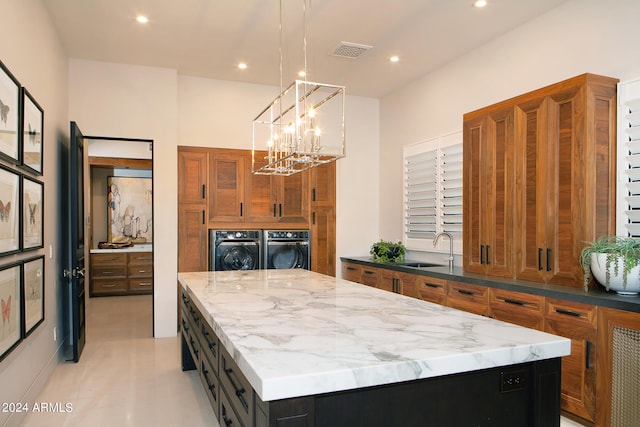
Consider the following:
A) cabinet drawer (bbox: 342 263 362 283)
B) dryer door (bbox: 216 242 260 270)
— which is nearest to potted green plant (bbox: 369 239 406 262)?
cabinet drawer (bbox: 342 263 362 283)

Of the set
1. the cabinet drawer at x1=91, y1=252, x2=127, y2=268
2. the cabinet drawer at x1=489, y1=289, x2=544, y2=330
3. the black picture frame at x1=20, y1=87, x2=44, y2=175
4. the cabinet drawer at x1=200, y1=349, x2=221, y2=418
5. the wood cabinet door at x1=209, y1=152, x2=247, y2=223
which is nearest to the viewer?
the cabinet drawer at x1=200, y1=349, x2=221, y2=418

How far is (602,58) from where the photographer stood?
3271 millimetres

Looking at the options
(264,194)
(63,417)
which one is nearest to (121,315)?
(264,194)

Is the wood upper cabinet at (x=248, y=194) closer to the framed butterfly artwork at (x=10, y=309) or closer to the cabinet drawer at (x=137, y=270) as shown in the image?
the framed butterfly artwork at (x=10, y=309)

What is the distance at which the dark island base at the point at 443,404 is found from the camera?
129cm

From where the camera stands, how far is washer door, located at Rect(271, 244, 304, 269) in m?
5.54

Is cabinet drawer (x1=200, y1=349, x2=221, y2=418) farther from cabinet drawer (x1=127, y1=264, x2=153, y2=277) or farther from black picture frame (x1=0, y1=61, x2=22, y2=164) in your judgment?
cabinet drawer (x1=127, y1=264, x2=153, y2=277)

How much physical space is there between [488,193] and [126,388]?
10.9ft

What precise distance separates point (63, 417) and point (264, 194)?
3.27m

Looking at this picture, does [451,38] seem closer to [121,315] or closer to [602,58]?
[602,58]

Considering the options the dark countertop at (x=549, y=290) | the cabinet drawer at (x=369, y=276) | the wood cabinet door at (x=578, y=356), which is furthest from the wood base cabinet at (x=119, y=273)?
the wood cabinet door at (x=578, y=356)

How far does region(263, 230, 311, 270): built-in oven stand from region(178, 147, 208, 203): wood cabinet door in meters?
0.94

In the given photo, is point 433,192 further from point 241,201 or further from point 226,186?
point 226,186

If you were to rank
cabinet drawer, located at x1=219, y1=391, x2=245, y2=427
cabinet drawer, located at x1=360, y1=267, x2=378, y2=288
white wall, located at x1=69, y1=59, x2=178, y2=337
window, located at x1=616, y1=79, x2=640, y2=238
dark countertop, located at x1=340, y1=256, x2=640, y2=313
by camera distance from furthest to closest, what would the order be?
cabinet drawer, located at x1=360, y1=267, x2=378, y2=288
white wall, located at x1=69, y1=59, x2=178, y2=337
window, located at x1=616, y1=79, x2=640, y2=238
dark countertop, located at x1=340, y1=256, x2=640, y2=313
cabinet drawer, located at x1=219, y1=391, x2=245, y2=427
